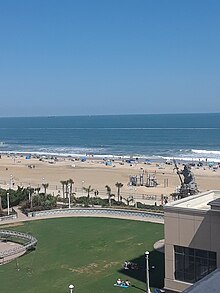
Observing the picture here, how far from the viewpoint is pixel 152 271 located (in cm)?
2408

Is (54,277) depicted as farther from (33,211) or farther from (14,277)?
(33,211)

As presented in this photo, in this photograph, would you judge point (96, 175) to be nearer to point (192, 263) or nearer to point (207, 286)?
point (192, 263)

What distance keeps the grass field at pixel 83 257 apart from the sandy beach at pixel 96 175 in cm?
1366

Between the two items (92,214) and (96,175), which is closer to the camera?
(92,214)

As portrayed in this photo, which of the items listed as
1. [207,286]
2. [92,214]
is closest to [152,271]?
[92,214]

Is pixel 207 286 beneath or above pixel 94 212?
above

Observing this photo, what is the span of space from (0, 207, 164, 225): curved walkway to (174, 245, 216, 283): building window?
581 inches

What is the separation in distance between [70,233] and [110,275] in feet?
30.3

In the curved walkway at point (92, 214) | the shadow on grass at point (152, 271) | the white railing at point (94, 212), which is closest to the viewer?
the shadow on grass at point (152, 271)

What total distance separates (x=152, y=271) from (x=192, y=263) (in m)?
4.42

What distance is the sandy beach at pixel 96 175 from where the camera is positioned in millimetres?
55219

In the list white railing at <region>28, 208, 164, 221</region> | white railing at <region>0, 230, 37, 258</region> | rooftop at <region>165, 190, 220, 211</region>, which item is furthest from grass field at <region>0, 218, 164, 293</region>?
rooftop at <region>165, 190, 220, 211</region>

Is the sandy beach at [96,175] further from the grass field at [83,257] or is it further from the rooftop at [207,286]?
the rooftop at [207,286]

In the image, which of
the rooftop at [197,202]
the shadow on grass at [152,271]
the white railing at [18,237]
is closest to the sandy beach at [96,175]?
the white railing at [18,237]
